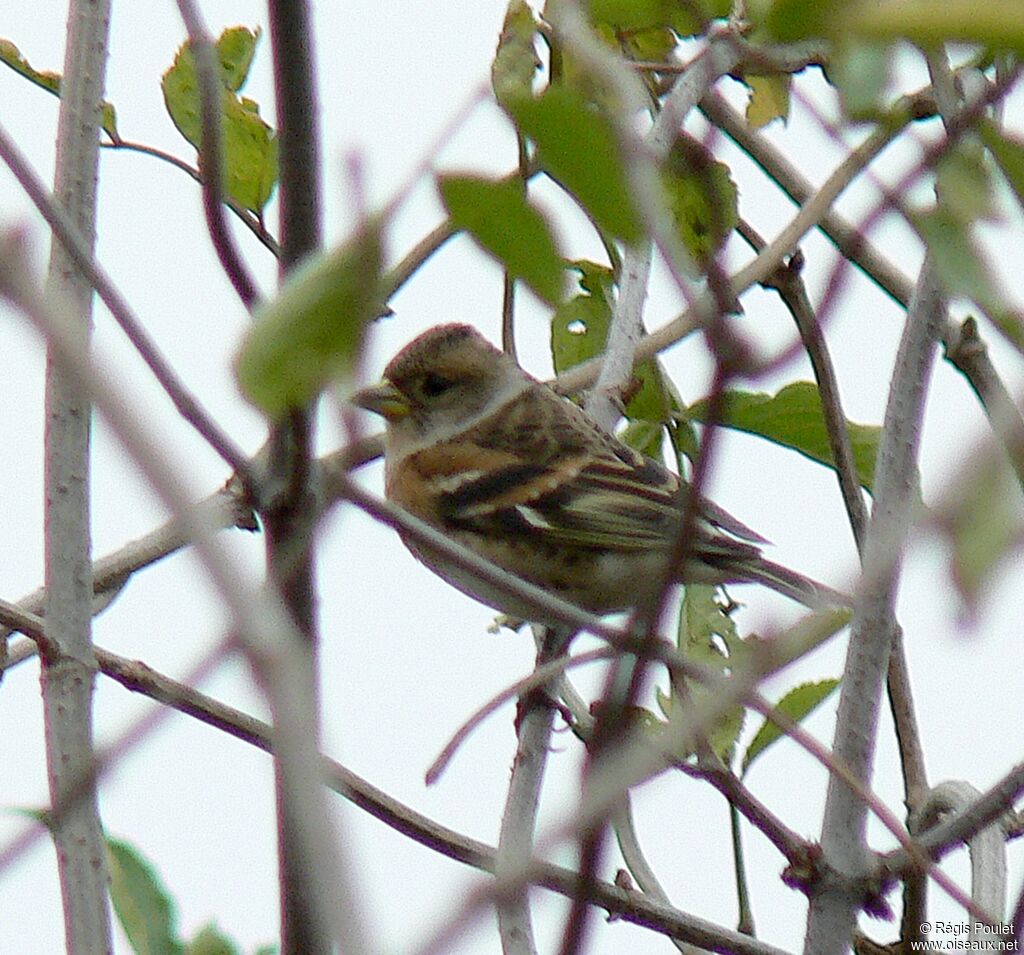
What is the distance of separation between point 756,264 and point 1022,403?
1588 millimetres

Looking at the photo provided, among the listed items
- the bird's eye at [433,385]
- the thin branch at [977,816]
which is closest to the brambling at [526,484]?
the bird's eye at [433,385]

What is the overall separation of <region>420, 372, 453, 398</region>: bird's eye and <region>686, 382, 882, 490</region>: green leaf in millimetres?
1985

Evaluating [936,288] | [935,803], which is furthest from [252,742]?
[935,803]

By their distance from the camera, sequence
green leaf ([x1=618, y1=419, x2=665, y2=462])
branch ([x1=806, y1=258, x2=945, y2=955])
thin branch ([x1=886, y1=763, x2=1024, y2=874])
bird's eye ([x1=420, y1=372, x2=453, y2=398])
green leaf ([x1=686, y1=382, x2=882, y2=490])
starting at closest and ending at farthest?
thin branch ([x1=886, y1=763, x2=1024, y2=874]), branch ([x1=806, y1=258, x2=945, y2=955]), green leaf ([x1=686, y1=382, x2=882, y2=490]), green leaf ([x1=618, y1=419, x2=665, y2=462]), bird's eye ([x1=420, y1=372, x2=453, y2=398])

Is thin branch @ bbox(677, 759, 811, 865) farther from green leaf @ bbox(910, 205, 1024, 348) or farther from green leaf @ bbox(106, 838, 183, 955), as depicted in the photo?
green leaf @ bbox(910, 205, 1024, 348)

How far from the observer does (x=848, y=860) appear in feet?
6.62

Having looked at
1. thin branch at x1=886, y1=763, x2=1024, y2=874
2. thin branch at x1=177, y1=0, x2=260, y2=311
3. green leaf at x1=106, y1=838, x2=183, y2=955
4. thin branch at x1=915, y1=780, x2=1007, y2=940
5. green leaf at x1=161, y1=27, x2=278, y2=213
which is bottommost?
green leaf at x1=106, y1=838, x2=183, y2=955

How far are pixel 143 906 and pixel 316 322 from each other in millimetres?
804

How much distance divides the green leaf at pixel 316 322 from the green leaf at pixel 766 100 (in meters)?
2.08

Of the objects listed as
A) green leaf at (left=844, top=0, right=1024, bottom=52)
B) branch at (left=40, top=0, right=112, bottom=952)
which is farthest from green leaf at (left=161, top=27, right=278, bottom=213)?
green leaf at (left=844, top=0, right=1024, bottom=52)

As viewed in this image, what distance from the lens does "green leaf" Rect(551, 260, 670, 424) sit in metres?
3.19

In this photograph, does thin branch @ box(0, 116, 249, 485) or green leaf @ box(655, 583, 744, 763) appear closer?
thin branch @ box(0, 116, 249, 485)

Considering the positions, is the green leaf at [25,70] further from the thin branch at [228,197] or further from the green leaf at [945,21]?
the green leaf at [945,21]

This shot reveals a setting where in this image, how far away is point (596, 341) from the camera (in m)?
3.39
